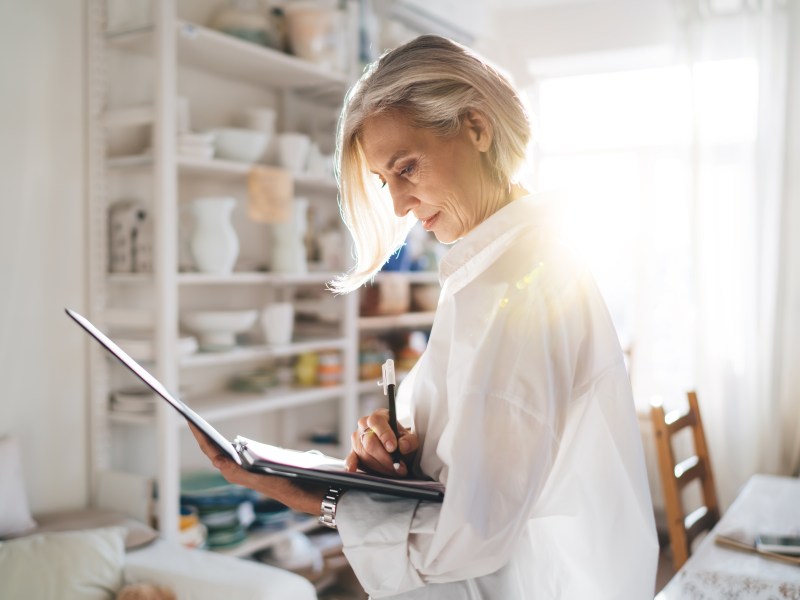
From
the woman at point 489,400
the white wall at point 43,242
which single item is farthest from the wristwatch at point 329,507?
the white wall at point 43,242

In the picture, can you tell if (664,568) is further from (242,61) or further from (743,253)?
(242,61)

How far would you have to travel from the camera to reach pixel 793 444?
3.33 meters

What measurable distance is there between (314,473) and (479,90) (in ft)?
1.61

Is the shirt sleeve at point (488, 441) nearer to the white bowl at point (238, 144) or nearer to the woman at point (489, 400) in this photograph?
the woman at point (489, 400)

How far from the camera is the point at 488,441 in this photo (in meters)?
0.75

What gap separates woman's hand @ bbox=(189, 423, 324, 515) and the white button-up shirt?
5cm

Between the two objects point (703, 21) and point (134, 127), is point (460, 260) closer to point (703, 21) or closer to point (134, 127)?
point (134, 127)

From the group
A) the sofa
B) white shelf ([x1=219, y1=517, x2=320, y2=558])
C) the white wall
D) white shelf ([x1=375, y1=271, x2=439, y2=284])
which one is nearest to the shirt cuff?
the sofa

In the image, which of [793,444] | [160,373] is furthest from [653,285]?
[160,373]

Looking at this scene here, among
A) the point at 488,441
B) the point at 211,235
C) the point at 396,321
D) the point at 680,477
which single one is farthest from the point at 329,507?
the point at 396,321

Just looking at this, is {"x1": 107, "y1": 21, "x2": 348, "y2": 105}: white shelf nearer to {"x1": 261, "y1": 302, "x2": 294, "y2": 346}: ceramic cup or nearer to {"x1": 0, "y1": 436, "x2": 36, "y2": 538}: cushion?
{"x1": 261, "y1": 302, "x2": 294, "y2": 346}: ceramic cup

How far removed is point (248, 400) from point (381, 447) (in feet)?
5.69

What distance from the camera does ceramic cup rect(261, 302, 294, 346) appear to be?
2.67 m

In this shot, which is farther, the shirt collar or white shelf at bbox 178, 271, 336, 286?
white shelf at bbox 178, 271, 336, 286
